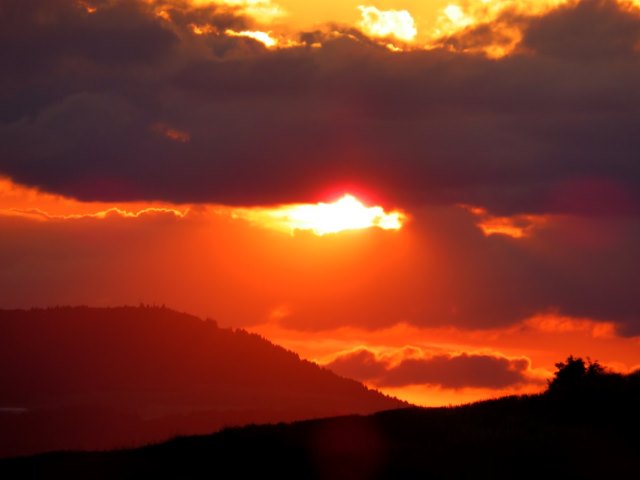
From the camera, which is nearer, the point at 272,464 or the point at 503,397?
the point at 272,464

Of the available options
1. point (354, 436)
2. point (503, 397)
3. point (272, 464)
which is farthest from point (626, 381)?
point (272, 464)

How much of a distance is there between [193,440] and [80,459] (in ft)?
18.4

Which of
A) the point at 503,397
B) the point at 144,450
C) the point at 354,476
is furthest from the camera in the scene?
the point at 503,397

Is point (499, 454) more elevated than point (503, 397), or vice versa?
point (503, 397)

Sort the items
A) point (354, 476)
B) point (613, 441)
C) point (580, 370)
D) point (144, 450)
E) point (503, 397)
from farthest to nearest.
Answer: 1. point (580, 370)
2. point (503, 397)
3. point (613, 441)
4. point (144, 450)
5. point (354, 476)

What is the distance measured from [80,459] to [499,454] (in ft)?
65.0

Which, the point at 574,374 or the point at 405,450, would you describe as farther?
the point at 574,374

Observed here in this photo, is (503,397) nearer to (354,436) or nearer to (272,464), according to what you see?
(354,436)

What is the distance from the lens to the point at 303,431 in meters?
62.0

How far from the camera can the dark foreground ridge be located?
5744cm

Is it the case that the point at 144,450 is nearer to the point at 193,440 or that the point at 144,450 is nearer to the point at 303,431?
the point at 193,440

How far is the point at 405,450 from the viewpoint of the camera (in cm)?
6000

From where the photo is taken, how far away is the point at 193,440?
61.4 metres

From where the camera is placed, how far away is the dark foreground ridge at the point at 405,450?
57.4 metres
